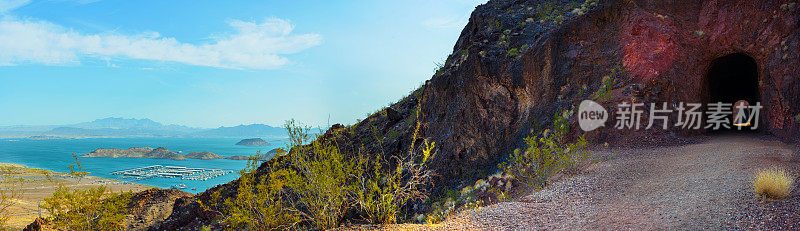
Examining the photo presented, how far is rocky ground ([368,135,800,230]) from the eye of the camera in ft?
14.1

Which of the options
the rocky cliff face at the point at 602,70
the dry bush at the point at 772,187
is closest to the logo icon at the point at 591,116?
the rocky cliff face at the point at 602,70

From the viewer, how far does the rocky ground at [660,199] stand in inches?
169

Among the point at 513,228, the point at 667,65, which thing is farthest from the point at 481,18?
the point at 513,228

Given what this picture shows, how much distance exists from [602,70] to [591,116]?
143 centimetres

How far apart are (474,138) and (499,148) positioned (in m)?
0.92

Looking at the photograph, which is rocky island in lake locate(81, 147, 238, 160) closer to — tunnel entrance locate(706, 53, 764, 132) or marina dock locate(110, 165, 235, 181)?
marina dock locate(110, 165, 235, 181)

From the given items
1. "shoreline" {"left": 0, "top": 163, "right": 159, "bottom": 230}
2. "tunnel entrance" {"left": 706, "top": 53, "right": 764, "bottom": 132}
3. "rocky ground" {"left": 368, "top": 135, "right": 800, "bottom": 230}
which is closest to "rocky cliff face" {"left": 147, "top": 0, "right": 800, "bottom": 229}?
"tunnel entrance" {"left": 706, "top": 53, "right": 764, "bottom": 132}

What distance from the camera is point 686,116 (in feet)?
32.2

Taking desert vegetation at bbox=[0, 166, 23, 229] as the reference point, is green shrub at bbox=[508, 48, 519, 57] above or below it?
above

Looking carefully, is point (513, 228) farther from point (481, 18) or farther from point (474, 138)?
point (481, 18)

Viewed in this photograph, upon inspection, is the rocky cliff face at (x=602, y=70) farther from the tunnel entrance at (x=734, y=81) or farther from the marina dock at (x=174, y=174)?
the marina dock at (x=174, y=174)

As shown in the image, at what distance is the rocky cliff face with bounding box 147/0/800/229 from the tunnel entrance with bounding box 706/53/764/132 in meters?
0.69

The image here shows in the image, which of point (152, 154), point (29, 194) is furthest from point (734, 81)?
point (152, 154)

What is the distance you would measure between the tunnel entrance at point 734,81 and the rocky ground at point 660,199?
3.64m
